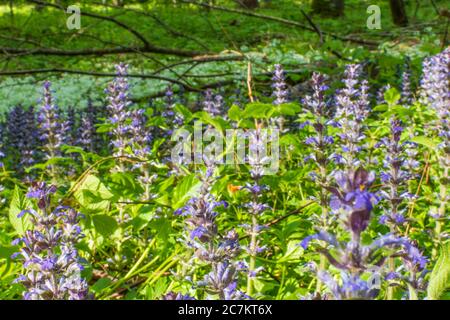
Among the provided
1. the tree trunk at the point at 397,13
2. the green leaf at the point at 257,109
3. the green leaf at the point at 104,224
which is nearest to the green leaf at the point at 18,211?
the green leaf at the point at 104,224

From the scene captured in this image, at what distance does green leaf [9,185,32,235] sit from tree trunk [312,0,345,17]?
18.6m

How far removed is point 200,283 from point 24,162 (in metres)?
3.71

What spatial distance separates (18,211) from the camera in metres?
2.62

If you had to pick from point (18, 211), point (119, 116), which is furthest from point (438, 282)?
point (119, 116)

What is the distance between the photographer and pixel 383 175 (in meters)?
2.75

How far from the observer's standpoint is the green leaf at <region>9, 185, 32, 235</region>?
2.59 m

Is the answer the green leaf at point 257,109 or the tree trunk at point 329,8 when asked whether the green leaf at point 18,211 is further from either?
the tree trunk at point 329,8

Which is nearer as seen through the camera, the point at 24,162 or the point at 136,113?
the point at 136,113

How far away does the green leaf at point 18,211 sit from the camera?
2590 mm

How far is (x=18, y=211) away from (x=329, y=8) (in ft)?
62.3

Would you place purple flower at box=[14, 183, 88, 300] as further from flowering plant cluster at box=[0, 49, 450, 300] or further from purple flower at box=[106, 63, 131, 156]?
purple flower at box=[106, 63, 131, 156]
